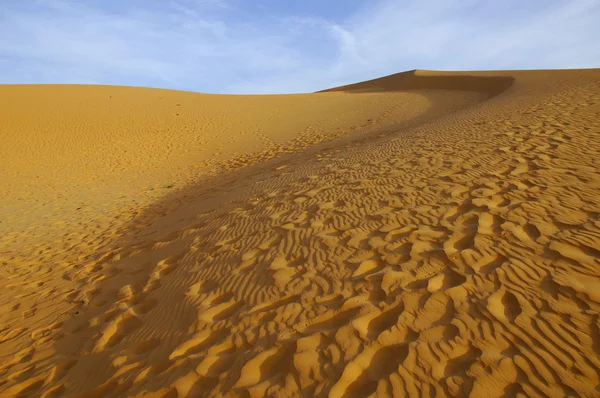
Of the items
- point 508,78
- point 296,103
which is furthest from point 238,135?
point 508,78

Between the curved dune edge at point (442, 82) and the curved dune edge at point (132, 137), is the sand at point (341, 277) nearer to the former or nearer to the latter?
the curved dune edge at point (132, 137)

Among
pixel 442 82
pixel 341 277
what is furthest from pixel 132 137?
pixel 442 82

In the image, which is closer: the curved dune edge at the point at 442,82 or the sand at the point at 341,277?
the sand at the point at 341,277

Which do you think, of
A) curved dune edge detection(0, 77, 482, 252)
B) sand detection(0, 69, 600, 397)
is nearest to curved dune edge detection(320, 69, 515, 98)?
curved dune edge detection(0, 77, 482, 252)

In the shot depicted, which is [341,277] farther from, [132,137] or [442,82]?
[442,82]

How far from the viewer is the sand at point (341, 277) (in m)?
2.50

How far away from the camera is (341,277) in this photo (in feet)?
11.6

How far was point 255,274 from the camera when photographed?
394 centimetres

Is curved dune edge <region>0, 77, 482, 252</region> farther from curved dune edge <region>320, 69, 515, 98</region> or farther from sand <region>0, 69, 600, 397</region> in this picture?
curved dune edge <region>320, 69, 515, 98</region>

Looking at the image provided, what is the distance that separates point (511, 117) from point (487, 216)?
6.24 metres

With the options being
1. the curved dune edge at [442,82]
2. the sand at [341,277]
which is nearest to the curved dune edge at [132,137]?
the sand at [341,277]

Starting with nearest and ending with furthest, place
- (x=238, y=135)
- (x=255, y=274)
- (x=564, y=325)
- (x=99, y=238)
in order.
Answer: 1. (x=564, y=325)
2. (x=255, y=274)
3. (x=99, y=238)
4. (x=238, y=135)

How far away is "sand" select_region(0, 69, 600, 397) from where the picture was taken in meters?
2.50

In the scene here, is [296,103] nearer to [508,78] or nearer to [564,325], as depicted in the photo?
[508,78]
